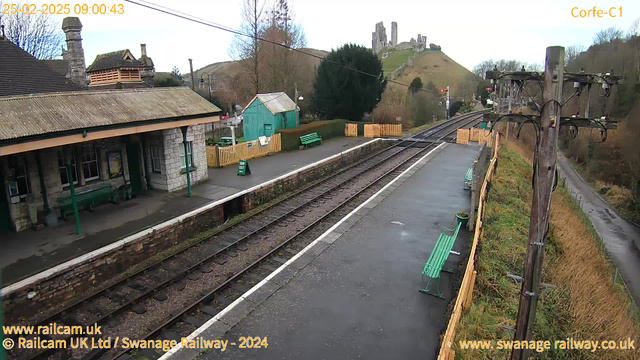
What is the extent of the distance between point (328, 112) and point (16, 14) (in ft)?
79.4

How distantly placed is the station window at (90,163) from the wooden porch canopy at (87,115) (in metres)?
1.64

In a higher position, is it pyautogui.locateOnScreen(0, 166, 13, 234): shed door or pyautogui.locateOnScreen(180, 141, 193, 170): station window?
pyautogui.locateOnScreen(180, 141, 193, 170): station window

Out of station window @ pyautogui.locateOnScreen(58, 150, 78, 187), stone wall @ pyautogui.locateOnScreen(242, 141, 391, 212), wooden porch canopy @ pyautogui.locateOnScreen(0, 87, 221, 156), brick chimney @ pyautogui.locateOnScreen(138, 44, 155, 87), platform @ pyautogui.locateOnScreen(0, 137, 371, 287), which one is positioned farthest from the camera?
brick chimney @ pyautogui.locateOnScreen(138, 44, 155, 87)

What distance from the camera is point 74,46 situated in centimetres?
1762

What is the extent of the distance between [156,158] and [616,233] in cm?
2467

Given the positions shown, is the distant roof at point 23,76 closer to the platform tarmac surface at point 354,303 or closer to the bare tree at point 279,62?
the platform tarmac surface at point 354,303

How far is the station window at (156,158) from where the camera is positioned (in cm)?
1468

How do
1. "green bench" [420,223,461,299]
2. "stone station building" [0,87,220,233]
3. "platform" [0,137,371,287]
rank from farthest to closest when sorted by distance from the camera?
"stone station building" [0,87,220,233] < "platform" [0,137,371,287] < "green bench" [420,223,461,299]

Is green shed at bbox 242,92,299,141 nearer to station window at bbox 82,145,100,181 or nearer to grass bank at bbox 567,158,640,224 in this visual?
station window at bbox 82,145,100,181

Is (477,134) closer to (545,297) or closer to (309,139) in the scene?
(309,139)

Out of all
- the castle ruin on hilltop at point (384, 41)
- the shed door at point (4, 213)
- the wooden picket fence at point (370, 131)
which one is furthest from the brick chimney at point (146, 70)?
the castle ruin on hilltop at point (384, 41)

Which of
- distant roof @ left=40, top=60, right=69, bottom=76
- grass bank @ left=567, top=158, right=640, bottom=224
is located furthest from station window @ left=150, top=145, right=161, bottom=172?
grass bank @ left=567, top=158, right=640, bottom=224

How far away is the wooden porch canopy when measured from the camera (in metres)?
9.40

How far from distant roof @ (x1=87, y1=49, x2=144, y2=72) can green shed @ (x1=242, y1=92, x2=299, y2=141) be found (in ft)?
28.4
